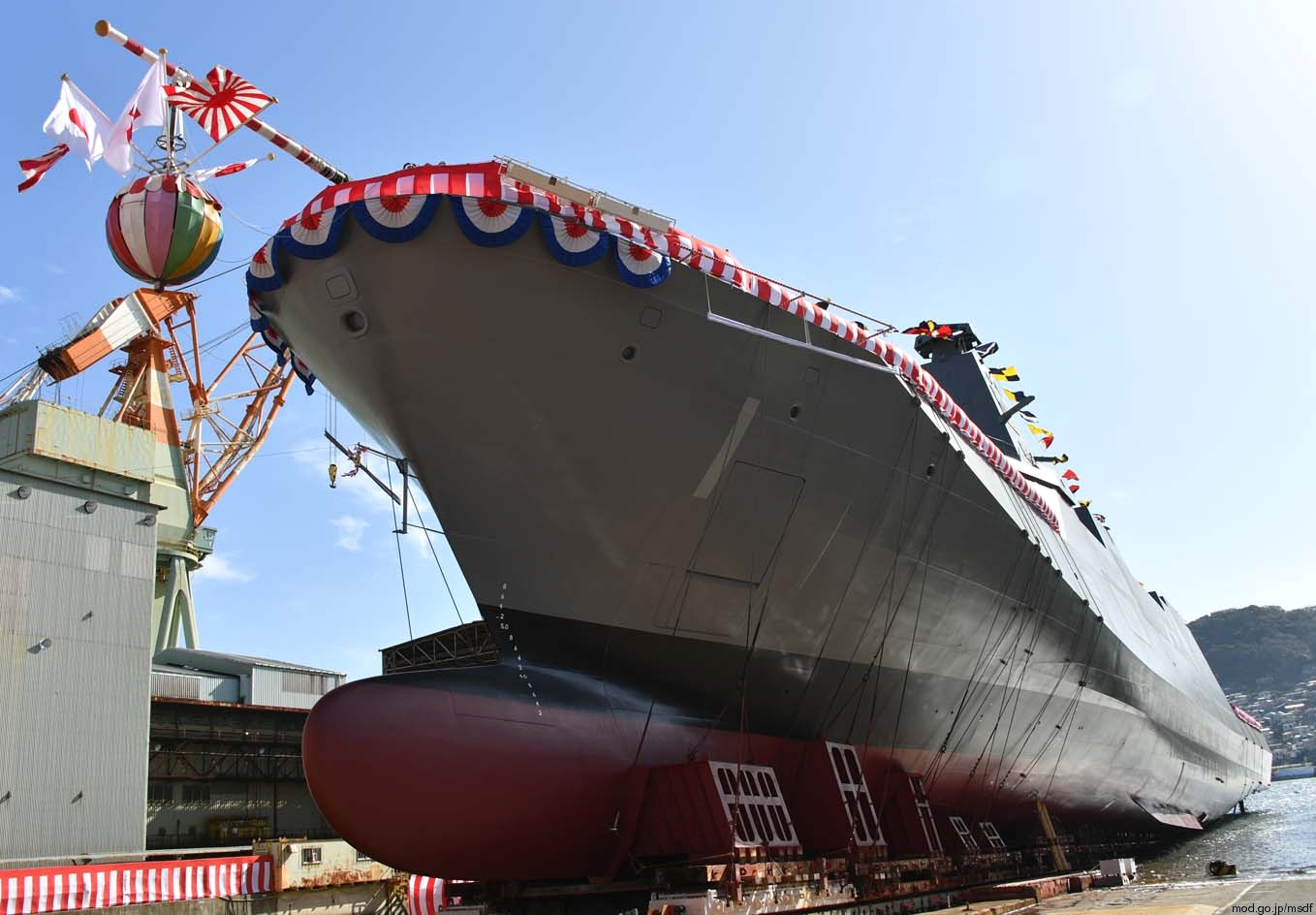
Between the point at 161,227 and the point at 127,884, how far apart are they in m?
20.8

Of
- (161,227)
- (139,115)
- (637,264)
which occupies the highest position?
Answer: (161,227)

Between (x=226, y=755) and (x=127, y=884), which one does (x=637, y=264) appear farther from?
(x=226, y=755)

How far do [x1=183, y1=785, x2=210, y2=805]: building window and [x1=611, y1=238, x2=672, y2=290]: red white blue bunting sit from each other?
2499 centimetres

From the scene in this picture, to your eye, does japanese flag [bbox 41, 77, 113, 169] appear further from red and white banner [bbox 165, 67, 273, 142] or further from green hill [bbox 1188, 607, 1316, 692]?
green hill [bbox 1188, 607, 1316, 692]

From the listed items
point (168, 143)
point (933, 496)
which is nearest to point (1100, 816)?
point (933, 496)

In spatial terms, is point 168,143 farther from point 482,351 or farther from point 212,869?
point 482,351

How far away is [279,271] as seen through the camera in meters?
10.8

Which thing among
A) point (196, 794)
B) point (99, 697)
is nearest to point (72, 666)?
point (99, 697)

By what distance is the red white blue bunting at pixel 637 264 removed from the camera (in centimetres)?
1040

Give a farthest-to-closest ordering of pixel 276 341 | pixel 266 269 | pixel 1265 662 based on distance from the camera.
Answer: pixel 1265 662, pixel 276 341, pixel 266 269

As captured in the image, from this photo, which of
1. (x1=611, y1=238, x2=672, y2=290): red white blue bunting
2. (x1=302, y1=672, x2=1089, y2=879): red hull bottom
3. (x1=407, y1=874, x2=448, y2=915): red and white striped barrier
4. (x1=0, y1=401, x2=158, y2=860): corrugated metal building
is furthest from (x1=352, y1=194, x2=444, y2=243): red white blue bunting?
(x1=0, y1=401, x2=158, y2=860): corrugated metal building

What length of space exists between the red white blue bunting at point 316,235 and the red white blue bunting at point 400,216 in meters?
0.44

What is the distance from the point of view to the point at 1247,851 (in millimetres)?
26531

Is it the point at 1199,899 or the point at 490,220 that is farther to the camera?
the point at 1199,899
